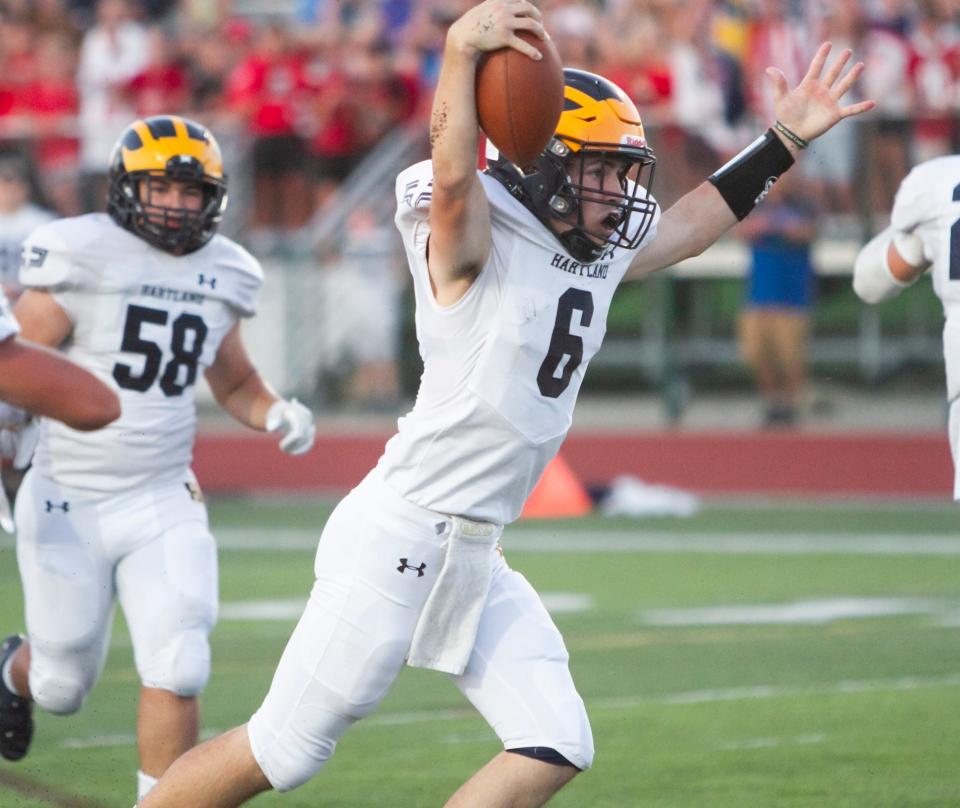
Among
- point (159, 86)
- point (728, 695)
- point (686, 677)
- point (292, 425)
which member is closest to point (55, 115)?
point (159, 86)

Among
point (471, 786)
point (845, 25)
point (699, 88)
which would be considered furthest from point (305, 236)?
point (471, 786)

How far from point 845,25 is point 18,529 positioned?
26.6ft

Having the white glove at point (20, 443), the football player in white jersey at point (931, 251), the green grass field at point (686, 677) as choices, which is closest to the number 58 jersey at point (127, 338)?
the white glove at point (20, 443)

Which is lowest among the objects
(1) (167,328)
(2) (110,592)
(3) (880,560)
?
(3) (880,560)

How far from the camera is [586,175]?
3988mm

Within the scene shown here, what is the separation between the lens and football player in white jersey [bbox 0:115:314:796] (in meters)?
5.03

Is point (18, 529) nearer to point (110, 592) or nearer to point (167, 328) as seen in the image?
point (110, 592)

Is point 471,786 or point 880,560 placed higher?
point 471,786

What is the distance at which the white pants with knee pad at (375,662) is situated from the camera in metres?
3.90

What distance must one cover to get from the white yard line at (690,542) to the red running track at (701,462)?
1450 millimetres

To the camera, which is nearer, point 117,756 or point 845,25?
point 117,756

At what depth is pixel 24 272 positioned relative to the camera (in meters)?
5.28

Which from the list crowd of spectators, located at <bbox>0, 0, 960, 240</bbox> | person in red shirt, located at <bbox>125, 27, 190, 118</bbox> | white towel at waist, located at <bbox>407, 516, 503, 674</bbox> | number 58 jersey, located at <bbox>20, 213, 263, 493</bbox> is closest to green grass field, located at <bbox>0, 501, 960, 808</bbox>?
number 58 jersey, located at <bbox>20, 213, 263, 493</bbox>

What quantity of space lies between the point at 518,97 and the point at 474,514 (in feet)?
2.85
